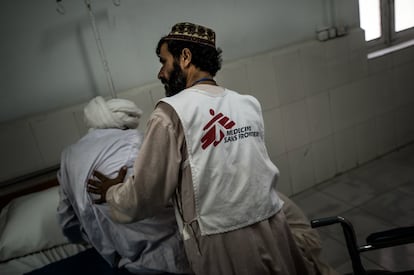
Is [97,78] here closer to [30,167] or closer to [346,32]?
[30,167]

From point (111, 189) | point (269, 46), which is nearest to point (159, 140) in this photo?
point (111, 189)

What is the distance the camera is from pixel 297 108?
Result: 2.53m

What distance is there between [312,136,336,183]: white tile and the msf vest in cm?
171

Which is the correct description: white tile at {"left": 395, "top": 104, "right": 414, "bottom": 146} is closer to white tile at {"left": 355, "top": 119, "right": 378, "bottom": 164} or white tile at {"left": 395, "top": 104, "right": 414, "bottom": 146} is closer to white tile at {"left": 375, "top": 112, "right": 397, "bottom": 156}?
white tile at {"left": 375, "top": 112, "right": 397, "bottom": 156}

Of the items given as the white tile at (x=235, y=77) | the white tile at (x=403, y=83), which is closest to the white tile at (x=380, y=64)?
the white tile at (x=403, y=83)

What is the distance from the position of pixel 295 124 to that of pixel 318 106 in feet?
0.83

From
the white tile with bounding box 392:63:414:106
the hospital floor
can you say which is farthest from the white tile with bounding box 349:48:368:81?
the hospital floor

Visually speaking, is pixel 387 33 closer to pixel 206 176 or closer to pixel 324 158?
pixel 324 158

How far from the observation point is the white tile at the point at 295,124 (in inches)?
98.7

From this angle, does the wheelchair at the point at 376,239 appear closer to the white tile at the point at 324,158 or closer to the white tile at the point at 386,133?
the white tile at the point at 324,158

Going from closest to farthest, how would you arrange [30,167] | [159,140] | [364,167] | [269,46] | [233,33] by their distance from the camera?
[159,140] < [30,167] < [233,33] < [269,46] < [364,167]

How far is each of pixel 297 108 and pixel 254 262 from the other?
165cm

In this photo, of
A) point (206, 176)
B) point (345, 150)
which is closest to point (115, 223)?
point (206, 176)

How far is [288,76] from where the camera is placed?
2.45 meters
